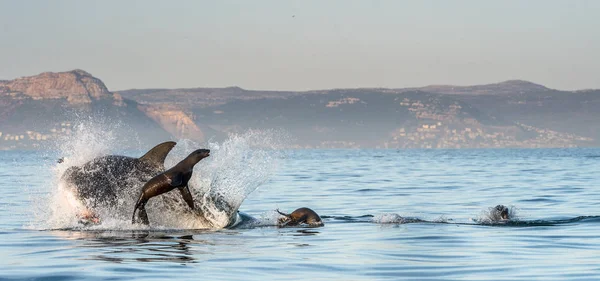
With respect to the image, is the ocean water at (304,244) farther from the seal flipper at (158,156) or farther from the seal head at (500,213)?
the seal flipper at (158,156)

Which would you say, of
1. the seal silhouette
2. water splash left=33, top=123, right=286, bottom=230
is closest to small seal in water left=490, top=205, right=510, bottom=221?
Result: water splash left=33, top=123, right=286, bottom=230

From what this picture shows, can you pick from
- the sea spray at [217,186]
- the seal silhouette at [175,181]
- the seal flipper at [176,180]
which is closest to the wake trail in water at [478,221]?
the sea spray at [217,186]

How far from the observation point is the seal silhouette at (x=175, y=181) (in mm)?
18375

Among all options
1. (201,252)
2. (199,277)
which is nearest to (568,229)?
(201,252)

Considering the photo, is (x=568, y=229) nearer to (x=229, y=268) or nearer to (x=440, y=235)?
(x=440, y=235)

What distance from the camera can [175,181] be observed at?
18312 mm

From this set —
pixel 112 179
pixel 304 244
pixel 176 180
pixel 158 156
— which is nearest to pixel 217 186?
pixel 158 156

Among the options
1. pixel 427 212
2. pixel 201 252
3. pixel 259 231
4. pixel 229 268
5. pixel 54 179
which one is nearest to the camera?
pixel 229 268

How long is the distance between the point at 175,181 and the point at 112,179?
5.94 feet

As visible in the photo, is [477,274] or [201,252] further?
[201,252]

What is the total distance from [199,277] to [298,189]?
23101 mm

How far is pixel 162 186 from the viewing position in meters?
18.4

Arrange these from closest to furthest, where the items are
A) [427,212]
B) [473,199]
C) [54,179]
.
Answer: [54,179]
[427,212]
[473,199]

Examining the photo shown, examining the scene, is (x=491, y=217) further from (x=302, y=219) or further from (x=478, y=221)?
(x=302, y=219)
